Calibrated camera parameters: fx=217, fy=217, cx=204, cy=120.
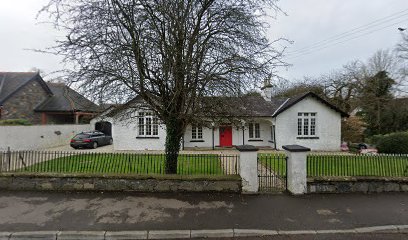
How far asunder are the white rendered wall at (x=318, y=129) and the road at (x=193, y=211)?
36.9 ft

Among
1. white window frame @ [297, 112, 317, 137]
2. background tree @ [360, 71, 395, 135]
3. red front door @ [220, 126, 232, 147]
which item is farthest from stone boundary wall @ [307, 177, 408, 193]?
background tree @ [360, 71, 395, 135]

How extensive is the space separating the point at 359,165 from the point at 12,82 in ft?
97.0

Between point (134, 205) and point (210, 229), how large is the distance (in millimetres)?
2262

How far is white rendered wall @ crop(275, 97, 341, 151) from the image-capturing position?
17.8 metres

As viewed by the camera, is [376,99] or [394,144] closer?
[394,144]

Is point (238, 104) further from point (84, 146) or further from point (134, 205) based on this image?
point (84, 146)

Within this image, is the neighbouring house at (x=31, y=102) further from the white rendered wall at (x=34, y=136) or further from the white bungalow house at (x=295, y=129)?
the white bungalow house at (x=295, y=129)

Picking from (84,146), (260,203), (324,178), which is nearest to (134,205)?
(260,203)

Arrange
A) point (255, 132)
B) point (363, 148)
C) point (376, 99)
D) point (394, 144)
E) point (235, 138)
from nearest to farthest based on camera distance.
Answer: point (394, 144) → point (363, 148) → point (235, 138) → point (255, 132) → point (376, 99)

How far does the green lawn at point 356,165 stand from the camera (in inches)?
296

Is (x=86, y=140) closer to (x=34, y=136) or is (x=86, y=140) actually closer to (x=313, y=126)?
(x=34, y=136)

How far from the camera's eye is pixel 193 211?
555 centimetres

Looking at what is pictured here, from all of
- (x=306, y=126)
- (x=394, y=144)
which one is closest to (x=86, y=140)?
(x=306, y=126)

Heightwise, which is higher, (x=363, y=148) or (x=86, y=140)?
(x=86, y=140)
